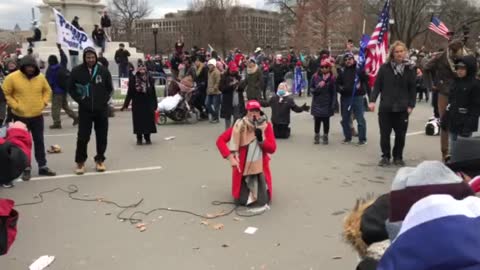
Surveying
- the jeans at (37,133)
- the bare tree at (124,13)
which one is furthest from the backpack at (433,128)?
the bare tree at (124,13)

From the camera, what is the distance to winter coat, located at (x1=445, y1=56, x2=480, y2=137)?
6734mm

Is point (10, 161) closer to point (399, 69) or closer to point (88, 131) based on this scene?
point (88, 131)

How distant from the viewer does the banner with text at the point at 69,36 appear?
35.0 ft

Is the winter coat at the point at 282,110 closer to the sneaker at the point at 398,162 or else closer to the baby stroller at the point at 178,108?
the baby stroller at the point at 178,108

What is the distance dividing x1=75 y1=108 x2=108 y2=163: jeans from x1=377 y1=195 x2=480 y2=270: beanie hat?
22.0 feet

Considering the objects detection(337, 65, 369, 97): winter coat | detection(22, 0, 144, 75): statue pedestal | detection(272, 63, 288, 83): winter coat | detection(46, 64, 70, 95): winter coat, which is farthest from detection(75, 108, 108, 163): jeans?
detection(22, 0, 144, 75): statue pedestal

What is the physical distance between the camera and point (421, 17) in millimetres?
60594

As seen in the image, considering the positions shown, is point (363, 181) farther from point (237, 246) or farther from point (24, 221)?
point (24, 221)

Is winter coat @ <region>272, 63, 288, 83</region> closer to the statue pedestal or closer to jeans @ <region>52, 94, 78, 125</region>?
the statue pedestal

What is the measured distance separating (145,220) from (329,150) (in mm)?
4628

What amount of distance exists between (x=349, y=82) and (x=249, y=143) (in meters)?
4.51

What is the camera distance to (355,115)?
31.6 ft

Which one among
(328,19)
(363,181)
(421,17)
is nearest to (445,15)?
(421,17)

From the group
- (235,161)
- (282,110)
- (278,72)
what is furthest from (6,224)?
(278,72)
